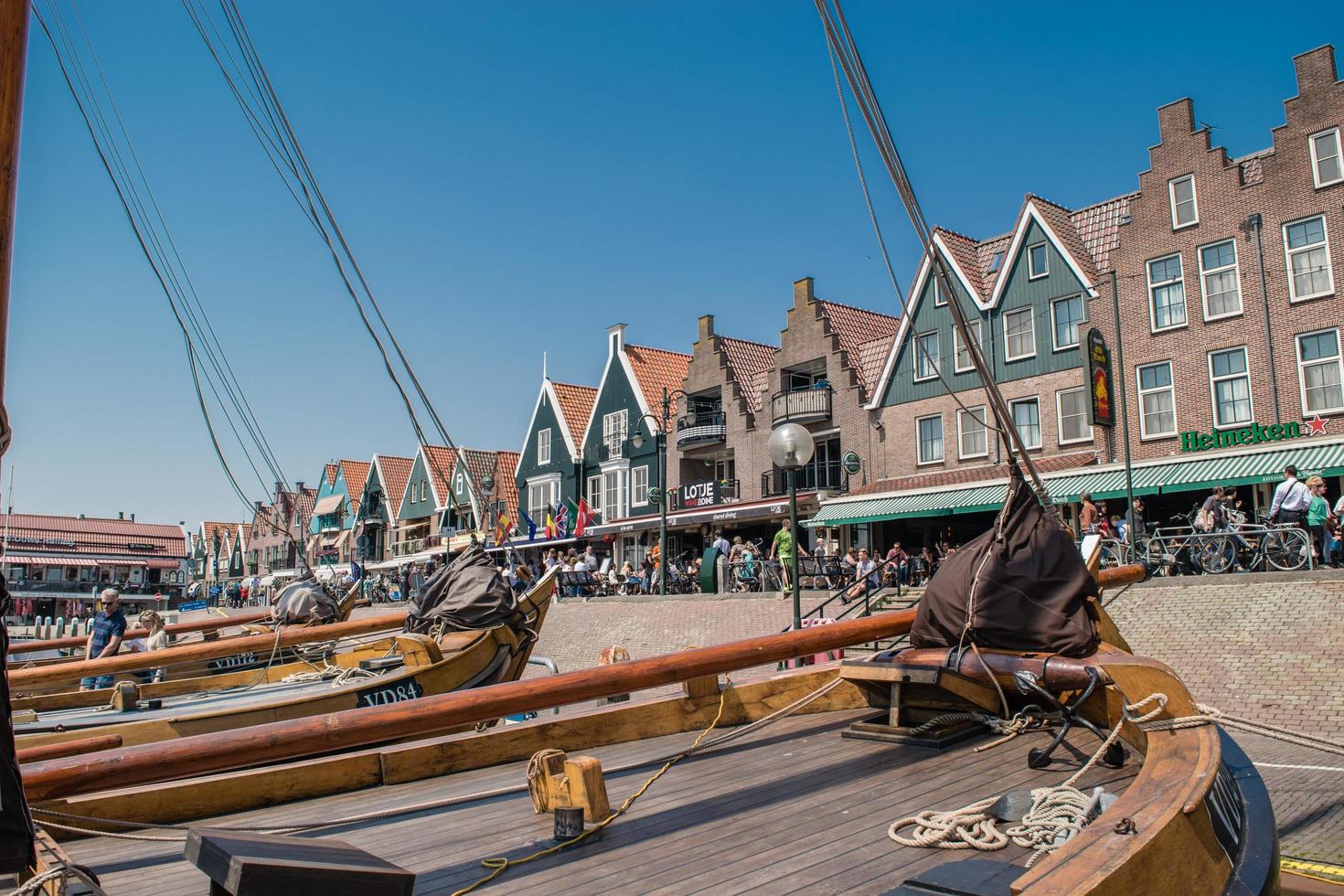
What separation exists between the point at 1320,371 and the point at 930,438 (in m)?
10.4

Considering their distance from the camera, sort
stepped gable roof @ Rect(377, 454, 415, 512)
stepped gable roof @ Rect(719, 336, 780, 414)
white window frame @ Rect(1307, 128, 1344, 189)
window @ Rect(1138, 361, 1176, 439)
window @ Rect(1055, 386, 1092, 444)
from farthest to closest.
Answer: stepped gable roof @ Rect(377, 454, 415, 512) → stepped gable roof @ Rect(719, 336, 780, 414) → window @ Rect(1055, 386, 1092, 444) → window @ Rect(1138, 361, 1176, 439) → white window frame @ Rect(1307, 128, 1344, 189)

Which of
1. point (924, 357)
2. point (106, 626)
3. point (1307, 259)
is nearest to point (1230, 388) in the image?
point (1307, 259)

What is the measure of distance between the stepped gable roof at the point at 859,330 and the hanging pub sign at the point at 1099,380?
7244mm

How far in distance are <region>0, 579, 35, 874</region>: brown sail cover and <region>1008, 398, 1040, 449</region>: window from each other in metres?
26.8

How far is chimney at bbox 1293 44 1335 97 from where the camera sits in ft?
71.3

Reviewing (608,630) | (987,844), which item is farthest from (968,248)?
(987,844)

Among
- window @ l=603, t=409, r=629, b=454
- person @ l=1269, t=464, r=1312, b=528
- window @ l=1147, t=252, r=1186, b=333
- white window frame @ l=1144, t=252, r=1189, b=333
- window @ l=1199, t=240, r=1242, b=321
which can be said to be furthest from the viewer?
window @ l=603, t=409, r=629, b=454

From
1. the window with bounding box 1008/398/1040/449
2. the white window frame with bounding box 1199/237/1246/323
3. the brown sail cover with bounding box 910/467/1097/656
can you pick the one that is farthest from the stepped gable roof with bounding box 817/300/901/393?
the brown sail cover with bounding box 910/467/1097/656

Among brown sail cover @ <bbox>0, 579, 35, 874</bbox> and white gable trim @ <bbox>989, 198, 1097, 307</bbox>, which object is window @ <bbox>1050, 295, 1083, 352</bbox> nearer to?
white gable trim @ <bbox>989, 198, 1097, 307</bbox>

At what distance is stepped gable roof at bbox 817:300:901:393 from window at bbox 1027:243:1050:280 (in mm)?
4655

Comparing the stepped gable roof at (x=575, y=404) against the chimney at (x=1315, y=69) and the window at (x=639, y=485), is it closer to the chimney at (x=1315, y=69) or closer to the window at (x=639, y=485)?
the window at (x=639, y=485)

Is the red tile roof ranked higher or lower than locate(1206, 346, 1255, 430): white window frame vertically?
lower

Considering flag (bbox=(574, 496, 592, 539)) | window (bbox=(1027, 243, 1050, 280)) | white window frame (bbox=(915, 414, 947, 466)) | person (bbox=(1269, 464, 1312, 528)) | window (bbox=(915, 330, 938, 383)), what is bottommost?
person (bbox=(1269, 464, 1312, 528))

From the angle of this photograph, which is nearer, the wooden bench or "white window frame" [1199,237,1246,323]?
the wooden bench
